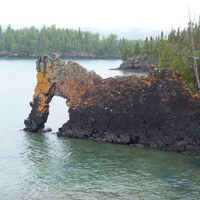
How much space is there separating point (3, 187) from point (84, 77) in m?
18.3

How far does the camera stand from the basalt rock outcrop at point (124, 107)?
38562 millimetres

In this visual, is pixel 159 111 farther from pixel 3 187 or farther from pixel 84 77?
pixel 3 187

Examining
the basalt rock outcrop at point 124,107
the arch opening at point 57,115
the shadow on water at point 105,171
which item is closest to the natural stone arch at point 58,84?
the basalt rock outcrop at point 124,107

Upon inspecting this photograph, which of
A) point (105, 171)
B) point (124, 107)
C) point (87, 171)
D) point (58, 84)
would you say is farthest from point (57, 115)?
point (105, 171)

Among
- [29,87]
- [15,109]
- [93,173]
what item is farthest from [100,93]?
[29,87]

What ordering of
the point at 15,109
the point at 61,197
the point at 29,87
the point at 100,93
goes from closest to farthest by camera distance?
1. the point at 61,197
2. the point at 100,93
3. the point at 15,109
4. the point at 29,87

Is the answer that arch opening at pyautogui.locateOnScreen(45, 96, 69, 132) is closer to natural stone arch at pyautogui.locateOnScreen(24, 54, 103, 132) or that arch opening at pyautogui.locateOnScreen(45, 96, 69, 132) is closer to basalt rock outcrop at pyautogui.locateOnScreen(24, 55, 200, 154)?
natural stone arch at pyautogui.locateOnScreen(24, 54, 103, 132)

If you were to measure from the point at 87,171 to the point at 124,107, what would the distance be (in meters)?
10.7

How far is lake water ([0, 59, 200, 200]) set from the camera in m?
28.0

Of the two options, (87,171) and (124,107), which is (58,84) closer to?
(124,107)

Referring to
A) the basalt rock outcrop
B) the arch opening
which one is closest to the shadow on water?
the basalt rock outcrop

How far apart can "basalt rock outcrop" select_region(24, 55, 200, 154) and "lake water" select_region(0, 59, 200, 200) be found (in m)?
1.52

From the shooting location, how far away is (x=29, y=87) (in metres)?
91.4

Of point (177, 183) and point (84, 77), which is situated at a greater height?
point (84, 77)
